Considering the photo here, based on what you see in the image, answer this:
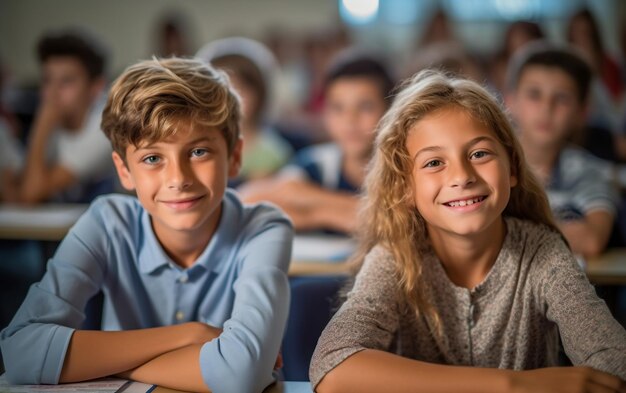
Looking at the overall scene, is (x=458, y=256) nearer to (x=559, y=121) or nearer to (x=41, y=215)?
(x=559, y=121)

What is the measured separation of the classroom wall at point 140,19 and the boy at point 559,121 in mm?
5748

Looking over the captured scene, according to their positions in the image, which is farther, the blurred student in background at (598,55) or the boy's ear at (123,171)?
the blurred student in background at (598,55)

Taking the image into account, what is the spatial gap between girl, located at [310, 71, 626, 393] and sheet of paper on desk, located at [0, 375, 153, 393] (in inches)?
11.7

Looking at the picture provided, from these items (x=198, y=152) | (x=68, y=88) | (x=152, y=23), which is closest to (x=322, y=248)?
(x=198, y=152)

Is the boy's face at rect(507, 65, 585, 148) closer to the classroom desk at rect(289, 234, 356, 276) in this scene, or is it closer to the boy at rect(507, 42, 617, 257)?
the boy at rect(507, 42, 617, 257)

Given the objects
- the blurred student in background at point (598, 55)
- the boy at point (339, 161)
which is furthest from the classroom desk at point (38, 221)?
the blurred student in background at point (598, 55)

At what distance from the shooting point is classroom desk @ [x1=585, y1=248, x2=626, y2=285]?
2014 mm

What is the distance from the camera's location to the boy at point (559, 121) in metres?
2.53

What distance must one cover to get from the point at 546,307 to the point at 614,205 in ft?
4.45

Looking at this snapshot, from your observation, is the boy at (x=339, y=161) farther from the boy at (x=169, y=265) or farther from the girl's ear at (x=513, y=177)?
the girl's ear at (x=513, y=177)

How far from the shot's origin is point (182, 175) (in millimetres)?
1315

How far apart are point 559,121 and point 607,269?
0.98 m

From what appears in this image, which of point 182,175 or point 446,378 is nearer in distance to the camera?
point 446,378

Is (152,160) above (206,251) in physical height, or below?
above
